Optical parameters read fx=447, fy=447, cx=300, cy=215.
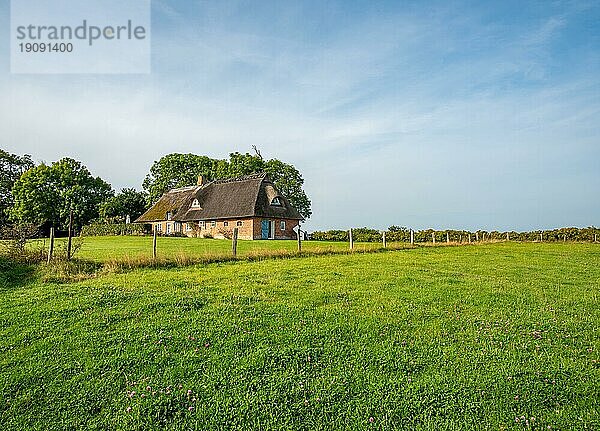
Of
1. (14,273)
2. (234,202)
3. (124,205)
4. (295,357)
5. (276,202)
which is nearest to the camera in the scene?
(295,357)

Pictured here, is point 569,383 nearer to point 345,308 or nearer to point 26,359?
point 345,308


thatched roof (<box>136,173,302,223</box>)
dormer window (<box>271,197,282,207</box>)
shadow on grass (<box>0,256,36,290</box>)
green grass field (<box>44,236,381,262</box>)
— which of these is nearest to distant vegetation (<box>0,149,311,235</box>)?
thatched roof (<box>136,173,302,223</box>)

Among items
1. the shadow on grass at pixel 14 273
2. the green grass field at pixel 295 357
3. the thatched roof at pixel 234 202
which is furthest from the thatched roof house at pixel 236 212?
the green grass field at pixel 295 357

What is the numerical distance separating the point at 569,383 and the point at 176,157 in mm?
59538

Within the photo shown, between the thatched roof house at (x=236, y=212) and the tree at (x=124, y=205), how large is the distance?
10.3 m

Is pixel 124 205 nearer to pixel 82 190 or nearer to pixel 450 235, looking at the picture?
pixel 82 190

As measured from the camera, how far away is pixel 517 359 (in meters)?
7.13

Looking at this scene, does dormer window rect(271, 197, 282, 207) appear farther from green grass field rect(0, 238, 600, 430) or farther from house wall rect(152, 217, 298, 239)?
green grass field rect(0, 238, 600, 430)

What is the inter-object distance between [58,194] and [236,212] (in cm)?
2701

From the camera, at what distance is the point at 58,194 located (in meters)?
52.1

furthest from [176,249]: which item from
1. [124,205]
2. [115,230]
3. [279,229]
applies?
[124,205]

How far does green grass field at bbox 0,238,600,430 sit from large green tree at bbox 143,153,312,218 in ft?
135

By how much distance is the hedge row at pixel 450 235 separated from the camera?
130 feet

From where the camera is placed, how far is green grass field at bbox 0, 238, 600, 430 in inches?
229
